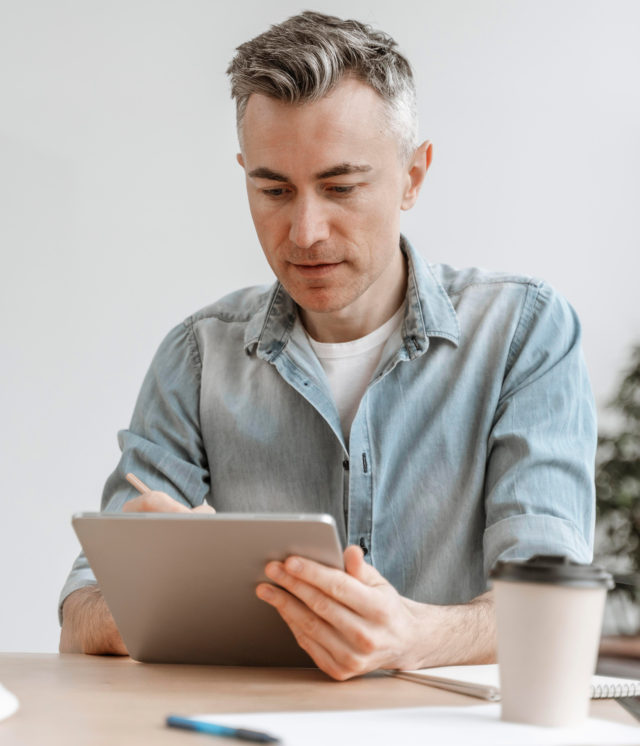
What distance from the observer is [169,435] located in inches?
63.6

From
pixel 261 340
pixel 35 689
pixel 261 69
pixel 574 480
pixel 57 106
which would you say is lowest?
Answer: pixel 35 689

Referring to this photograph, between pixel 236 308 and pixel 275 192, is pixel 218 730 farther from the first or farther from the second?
pixel 236 308

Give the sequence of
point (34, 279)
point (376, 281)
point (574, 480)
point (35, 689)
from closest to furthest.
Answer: point (35, 689) < point (574, 480) < point (376, 281) < point (34, 279)

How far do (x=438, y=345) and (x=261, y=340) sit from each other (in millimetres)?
299

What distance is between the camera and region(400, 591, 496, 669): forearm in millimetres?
1024

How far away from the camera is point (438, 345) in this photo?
1562 mm

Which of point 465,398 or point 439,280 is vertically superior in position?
point 439,280

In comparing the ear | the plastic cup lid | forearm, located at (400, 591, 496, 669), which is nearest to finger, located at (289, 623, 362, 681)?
forearm, located at (400, 591, 496, 669)

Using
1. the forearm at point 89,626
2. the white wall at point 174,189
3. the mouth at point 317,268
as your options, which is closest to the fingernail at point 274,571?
the forearm at point 89,626

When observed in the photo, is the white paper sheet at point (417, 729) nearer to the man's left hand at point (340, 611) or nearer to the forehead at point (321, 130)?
the man's left hand at point (340, 611)

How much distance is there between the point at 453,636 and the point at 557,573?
444mm

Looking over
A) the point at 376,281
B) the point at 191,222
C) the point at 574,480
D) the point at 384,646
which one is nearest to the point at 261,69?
the point at 376,281

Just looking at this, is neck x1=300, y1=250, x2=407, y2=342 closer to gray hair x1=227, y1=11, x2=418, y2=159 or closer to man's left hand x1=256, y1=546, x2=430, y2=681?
gray hair x1=227, y1=11, x2=418, y2=159

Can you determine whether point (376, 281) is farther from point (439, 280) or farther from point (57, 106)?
point (57, 106)
